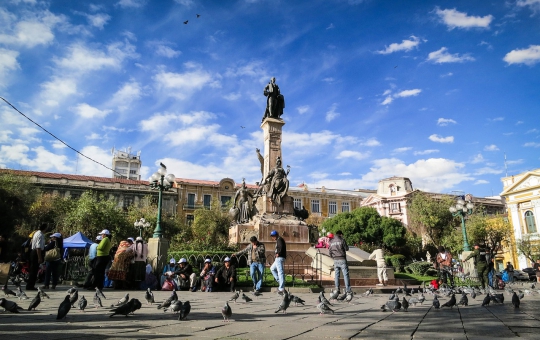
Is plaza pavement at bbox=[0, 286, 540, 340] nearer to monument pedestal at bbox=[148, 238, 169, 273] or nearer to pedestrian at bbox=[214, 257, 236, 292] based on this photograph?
pedestrian at bbox=[214, 257, 236, 292]

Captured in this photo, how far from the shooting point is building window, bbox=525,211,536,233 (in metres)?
40.6

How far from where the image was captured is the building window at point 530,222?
40.6 m

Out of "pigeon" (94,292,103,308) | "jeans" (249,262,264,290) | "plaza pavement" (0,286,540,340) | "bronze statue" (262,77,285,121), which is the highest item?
"bronze statue" (262,77,285,121)

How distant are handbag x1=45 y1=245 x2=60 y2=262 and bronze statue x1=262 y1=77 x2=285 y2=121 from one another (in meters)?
10.8

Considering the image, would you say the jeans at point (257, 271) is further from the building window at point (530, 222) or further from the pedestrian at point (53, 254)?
the building window at point (530, 222)

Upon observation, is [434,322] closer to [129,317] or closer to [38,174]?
[129,317]

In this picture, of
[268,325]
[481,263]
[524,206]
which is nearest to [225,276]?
[268,325]

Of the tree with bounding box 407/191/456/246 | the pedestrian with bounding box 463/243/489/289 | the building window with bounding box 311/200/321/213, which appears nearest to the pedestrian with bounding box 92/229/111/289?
the pedestrian with bounding box 463/243/489/289

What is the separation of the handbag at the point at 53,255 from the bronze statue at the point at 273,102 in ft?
35.6

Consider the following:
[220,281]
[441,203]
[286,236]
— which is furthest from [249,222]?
[441,203]

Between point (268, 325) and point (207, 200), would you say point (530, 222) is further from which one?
point (268, 325)

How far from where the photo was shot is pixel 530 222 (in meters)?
41.2

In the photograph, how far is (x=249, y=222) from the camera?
16.2 meters

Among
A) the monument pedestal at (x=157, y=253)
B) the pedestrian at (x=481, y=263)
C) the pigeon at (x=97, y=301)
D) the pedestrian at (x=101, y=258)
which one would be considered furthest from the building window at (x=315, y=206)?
the pigeon at (x=97, y=301)
